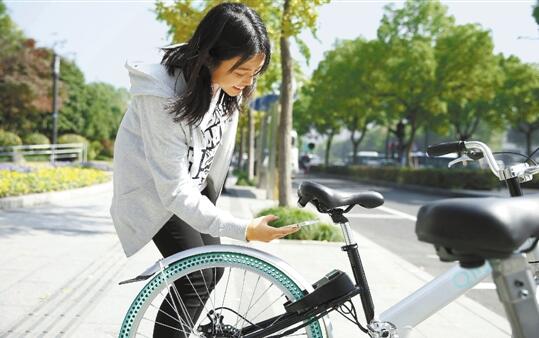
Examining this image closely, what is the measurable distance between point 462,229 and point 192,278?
120cm

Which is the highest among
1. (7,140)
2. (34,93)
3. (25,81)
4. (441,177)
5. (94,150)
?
(25,81)

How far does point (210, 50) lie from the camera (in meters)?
2.23

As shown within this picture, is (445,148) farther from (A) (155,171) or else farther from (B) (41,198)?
(B) (41,198)

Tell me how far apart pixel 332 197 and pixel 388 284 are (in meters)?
3.59

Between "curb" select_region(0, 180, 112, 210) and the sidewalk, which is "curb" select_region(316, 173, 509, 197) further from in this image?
the sidewalk

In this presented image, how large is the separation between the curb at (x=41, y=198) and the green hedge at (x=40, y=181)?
0.76ft

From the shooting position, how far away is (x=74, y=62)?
53844 millimetres

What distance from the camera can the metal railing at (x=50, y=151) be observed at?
26352 mm

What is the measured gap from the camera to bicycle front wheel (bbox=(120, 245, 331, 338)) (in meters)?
2.15

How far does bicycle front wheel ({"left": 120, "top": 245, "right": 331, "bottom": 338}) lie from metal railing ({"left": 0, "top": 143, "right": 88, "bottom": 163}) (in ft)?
81.8

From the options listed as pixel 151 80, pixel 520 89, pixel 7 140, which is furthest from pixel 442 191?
pixel 7 140

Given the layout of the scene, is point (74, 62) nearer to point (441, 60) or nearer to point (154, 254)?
point (441, 60)

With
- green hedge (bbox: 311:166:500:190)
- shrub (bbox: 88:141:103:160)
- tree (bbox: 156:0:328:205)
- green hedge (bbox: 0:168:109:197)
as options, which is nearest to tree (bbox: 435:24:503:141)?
green hedge (bbox: 311:166:500:190)

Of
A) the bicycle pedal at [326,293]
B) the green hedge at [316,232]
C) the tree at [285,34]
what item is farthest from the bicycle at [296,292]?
the tree at [285,34]
